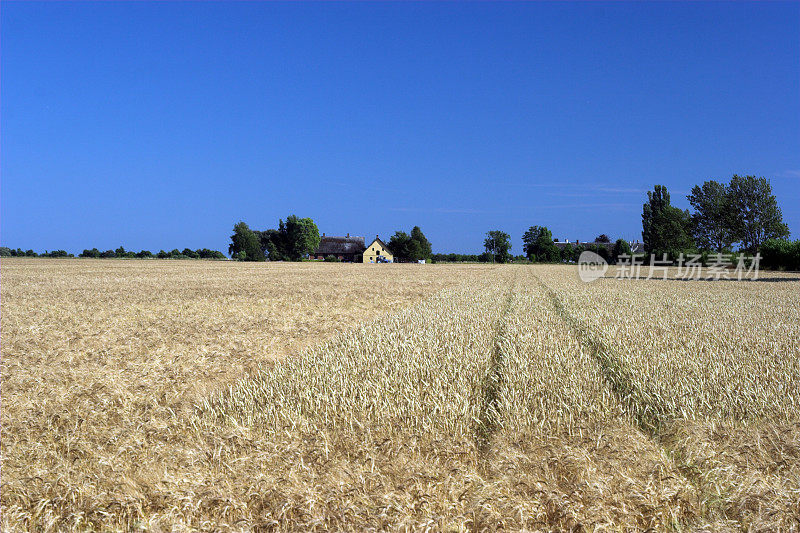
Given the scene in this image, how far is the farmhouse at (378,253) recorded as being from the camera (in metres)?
114

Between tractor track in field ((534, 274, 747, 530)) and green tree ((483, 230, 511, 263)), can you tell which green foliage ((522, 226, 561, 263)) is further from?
tractor track in field ((534, 274, 747, 530))

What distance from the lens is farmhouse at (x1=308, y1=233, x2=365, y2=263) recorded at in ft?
386

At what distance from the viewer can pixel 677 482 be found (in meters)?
3.30

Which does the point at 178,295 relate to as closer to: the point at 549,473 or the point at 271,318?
the point at 271,318

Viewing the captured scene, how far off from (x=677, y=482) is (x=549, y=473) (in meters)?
0.83

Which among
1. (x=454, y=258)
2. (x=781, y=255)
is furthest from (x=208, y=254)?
(x=781, y=255)

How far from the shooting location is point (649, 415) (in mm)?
4719

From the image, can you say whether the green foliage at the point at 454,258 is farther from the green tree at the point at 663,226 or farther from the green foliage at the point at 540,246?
the green tree at the point at 663,226

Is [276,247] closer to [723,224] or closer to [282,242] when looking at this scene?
[282,242]

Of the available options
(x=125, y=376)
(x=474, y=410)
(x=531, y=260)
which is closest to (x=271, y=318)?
(x=125, y=376)

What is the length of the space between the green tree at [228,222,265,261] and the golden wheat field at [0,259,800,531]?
100872 millimetres

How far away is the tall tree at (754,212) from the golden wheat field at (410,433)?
64297mm

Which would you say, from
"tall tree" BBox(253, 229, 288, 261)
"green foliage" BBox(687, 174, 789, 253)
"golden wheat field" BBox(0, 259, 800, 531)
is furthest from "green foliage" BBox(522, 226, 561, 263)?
"golden wheat field" BBox(0, 259, 800, 531)

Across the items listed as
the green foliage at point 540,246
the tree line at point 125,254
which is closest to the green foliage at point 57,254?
the tree line at point 125,254
